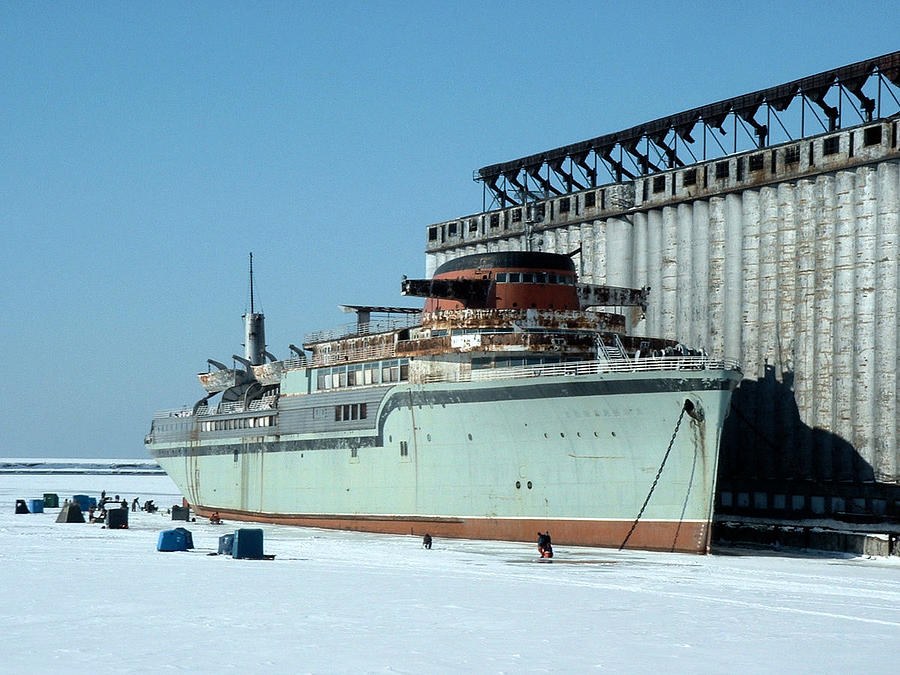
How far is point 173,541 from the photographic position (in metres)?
39.8

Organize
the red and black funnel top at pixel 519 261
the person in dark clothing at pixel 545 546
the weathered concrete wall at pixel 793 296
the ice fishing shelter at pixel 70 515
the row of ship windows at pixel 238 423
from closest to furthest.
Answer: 1. the person in dark clothing at pixel 545 546
2. the red and black funnel top at pixel 519 261
3. the weathered concrete wall at pixel 793 296
4. the ice fishing shelter at pixel 70 515
5. the row of ship windows at pixel 238 423

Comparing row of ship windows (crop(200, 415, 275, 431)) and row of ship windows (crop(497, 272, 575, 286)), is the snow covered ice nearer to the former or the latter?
row of ship windows (crop(497, 272, 575, 286))

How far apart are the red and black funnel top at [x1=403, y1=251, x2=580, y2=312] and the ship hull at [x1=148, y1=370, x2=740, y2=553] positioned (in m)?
4.30

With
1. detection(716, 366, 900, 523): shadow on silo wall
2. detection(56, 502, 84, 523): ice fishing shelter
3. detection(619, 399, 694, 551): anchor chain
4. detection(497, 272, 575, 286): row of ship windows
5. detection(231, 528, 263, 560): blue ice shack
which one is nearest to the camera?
detection(231, 528, 263, 560): blue ice shack

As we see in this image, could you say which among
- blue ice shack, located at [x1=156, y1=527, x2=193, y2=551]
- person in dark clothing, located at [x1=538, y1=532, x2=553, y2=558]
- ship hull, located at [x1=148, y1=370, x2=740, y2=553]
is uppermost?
ship hull, located at [x1=148, y1=370, x2=740, y2=553]

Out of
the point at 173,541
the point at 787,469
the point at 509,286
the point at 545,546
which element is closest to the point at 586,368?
the point at 545,546

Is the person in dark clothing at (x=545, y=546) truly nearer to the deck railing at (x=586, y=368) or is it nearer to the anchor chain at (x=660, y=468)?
the anchor chain at (x=660, y=468)

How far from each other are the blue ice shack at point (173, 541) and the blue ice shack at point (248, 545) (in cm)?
371

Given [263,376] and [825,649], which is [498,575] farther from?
[263,376]

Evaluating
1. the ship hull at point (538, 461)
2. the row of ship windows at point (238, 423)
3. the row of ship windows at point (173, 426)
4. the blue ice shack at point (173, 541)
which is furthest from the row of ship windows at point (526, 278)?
the row of ship windows at point (173, 426)

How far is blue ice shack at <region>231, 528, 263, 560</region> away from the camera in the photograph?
1448 inches

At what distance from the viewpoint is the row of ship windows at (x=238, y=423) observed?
59.3 metres

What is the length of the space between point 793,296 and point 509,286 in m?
14.8

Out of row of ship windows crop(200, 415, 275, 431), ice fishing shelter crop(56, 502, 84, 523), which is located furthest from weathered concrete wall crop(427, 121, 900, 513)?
ice fishing shelter crop(56, 502, 84, 523)
